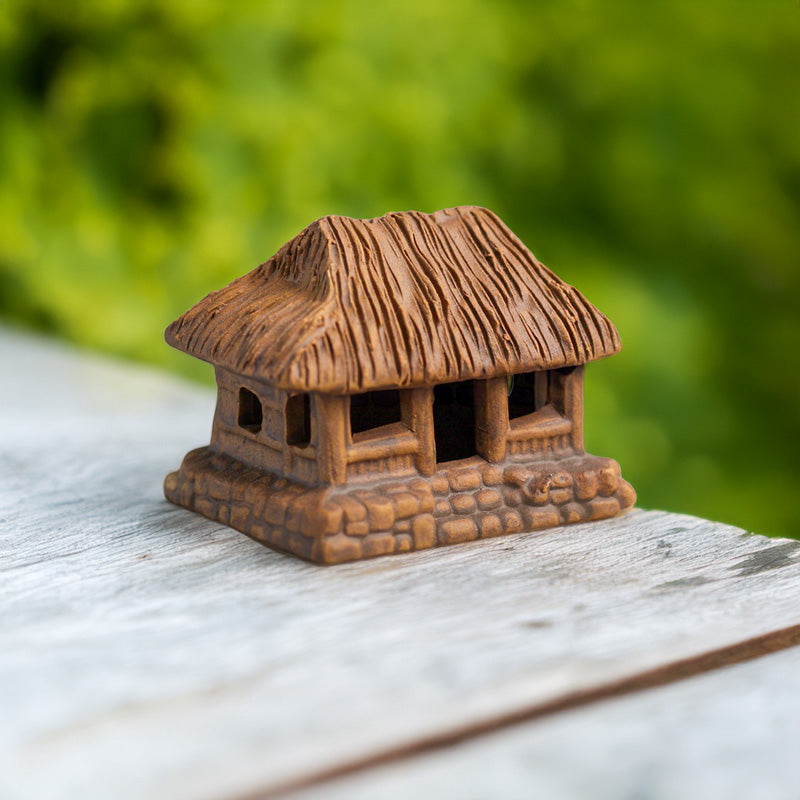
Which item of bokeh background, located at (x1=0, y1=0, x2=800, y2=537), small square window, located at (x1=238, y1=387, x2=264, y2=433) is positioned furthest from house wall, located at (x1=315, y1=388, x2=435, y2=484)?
bokeh background, located at (x1=0, y1=0, x2=800, y2=537)

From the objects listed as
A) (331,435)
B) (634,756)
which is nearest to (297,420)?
(331,435)

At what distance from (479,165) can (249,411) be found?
295 cm

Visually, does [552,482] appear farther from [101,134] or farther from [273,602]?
[101,134]

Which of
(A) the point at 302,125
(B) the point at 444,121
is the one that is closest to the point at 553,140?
(B) the point at 444,121

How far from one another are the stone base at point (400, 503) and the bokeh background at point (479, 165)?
2.53 m

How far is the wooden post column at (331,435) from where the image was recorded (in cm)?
200

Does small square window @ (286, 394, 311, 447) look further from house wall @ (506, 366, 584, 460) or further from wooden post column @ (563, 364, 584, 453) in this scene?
wooden post column @ (563, 364, 584, 453)

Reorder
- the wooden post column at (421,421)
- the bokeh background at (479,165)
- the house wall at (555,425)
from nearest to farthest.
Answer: the wooden post column at (421,421) → the house wall at (555,425) → the bokeh background at (479,165)

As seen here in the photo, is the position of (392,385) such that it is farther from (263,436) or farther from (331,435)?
(263,436)

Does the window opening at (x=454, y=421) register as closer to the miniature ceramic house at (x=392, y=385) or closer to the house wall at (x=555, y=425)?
the miniature ceramic house at (x=392, y=385)

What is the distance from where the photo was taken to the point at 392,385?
197 cm

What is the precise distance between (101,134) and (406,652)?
12.9 ft

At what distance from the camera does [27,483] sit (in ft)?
8.75

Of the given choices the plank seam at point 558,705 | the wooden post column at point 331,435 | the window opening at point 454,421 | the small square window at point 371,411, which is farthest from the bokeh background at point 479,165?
the plank seam at point 558,705
